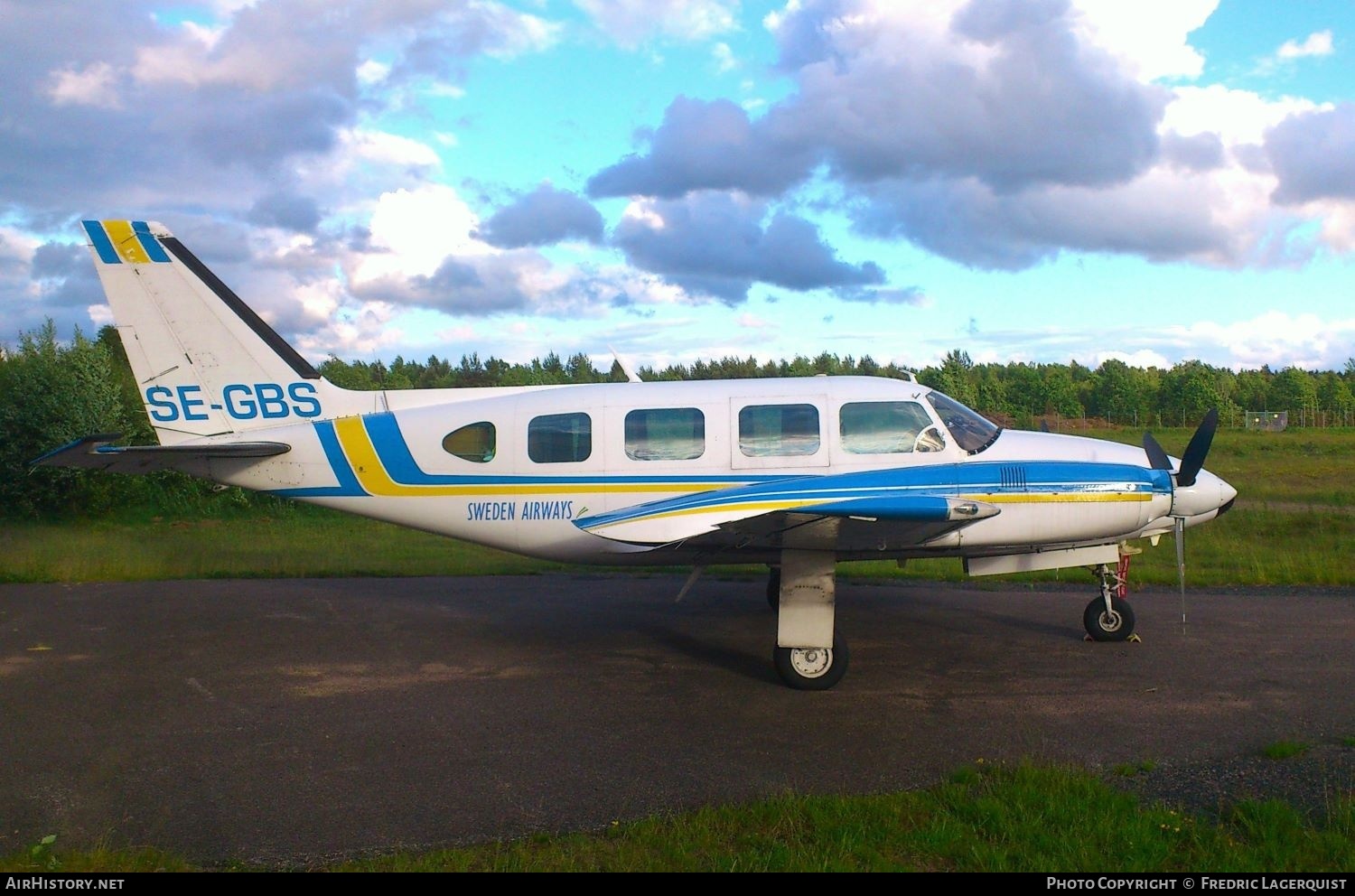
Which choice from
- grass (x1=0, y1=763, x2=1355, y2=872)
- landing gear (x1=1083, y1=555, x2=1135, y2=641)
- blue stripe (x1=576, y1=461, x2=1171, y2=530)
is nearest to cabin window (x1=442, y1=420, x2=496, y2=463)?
blue stripe (x1=576, y1=461, x2=1171, y2=530)

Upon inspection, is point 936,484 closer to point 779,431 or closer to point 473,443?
point 779,431

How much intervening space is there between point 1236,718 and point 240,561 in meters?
14.6

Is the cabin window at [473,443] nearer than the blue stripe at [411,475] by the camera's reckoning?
No

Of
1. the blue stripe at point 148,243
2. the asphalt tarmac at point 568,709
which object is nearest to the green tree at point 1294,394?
the asphalt tarmac at point 568,709

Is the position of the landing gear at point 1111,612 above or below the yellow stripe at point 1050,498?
below

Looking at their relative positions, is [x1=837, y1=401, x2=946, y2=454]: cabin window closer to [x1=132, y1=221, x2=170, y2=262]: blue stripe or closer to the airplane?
the airplane

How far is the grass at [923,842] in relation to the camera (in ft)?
14.8

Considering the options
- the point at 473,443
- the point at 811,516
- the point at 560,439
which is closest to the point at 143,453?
the point at 473,443

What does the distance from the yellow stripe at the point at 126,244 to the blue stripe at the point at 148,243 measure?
3cm

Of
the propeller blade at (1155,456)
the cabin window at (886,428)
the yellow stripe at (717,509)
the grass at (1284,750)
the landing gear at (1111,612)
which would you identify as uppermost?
the cabin window at (886,428)

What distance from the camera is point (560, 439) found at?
363 inches

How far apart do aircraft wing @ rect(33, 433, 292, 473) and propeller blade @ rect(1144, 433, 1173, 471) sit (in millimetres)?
8729

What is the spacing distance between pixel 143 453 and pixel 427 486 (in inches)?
115

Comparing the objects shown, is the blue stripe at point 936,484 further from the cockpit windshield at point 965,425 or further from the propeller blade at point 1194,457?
the cockpit windshield at point 965,425
